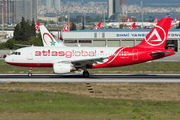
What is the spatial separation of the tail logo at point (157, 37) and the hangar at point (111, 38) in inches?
2457

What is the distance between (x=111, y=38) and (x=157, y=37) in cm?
6443

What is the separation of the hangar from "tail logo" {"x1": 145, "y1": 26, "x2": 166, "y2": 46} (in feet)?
205

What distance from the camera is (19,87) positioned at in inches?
1273

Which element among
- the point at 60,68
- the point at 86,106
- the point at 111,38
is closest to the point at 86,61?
the point at 60,68

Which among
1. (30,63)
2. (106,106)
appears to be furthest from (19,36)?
(106,106)

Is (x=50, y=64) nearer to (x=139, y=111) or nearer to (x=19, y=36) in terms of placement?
(x=139, y=111)

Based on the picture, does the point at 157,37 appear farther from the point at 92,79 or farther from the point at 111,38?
the point at 111,38

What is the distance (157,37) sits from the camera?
42062 millimetres

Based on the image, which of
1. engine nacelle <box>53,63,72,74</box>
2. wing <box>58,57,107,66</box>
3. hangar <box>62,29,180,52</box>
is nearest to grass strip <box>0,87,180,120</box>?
engine nacelle <box>53,63,72,74</box>

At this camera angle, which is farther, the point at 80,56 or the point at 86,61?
the point at 80,56

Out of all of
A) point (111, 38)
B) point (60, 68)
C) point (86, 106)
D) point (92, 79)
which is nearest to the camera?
point (86, 106)

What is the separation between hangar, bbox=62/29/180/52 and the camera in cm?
→ 10499

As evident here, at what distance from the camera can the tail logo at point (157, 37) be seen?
42.0 meters

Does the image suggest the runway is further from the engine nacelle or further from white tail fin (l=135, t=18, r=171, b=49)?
white tail fin (l=135, t=18, r=171, b=49)
